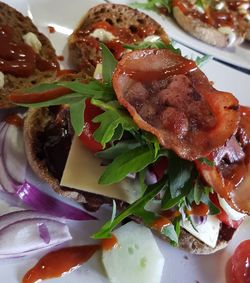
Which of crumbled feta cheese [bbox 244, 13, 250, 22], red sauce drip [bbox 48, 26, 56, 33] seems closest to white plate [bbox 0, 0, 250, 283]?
red sauce drip [bbox 48, 26, 56, 33]

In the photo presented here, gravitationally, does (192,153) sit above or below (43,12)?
above

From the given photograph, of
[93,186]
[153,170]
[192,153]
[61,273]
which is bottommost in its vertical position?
[61,273]

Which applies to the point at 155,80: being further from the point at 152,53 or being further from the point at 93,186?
the point at 93,186

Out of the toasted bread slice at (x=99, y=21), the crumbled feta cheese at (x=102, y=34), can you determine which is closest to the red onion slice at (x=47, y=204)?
the toasted bread slice at (x=99, y=21)

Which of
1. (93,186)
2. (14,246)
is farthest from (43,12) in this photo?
(14,246)

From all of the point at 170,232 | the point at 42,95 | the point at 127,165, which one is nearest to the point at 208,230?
the point at 170,232

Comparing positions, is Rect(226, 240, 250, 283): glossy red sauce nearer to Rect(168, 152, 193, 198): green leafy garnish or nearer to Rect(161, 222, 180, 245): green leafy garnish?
Rect(161, 222, 180, 245): green leafy garnish

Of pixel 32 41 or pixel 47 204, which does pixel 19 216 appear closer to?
pixel 47 204
